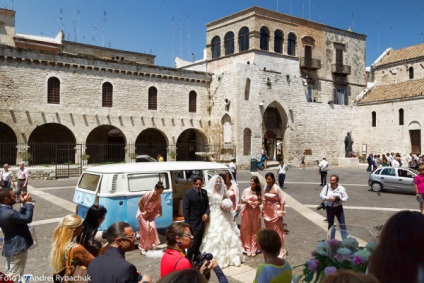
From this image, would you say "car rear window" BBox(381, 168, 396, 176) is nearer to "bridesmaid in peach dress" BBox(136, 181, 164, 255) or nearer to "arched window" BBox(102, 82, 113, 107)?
"bridesmaid in peach dress" BBox(136, 181, 164, 255)

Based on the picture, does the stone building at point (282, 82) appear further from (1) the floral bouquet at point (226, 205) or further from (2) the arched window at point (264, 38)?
(1) the floral bouquet at point (226, 205)

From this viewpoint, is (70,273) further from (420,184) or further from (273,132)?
(273,132)

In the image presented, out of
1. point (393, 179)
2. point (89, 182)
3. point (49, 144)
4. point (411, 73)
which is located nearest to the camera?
point (89, 182)

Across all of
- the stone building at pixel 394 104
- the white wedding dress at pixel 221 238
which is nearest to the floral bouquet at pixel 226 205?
the white wedding dress at pixel 221 238

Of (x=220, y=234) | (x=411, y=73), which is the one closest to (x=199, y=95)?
(x=411, y=73)

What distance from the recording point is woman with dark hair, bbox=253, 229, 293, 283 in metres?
3.33

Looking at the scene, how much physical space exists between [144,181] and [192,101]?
22.1 m

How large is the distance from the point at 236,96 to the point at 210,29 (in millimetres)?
10581

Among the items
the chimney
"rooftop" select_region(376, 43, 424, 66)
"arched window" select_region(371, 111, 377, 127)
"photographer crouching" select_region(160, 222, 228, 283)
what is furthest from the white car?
the chimney

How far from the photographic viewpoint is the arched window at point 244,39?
103 ft

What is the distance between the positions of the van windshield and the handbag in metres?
4.79

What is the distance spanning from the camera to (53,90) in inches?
948

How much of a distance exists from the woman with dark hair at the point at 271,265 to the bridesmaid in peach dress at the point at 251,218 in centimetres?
371

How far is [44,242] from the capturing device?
8258 millimetres
